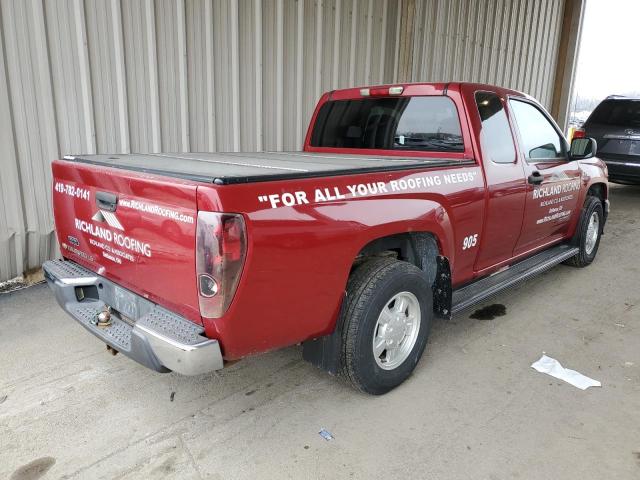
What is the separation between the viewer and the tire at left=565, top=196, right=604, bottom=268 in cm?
516

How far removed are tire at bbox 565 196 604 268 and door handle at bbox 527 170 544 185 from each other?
1.48 metres

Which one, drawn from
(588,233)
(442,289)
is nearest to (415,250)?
(442,289)

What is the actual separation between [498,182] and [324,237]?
1.79 m

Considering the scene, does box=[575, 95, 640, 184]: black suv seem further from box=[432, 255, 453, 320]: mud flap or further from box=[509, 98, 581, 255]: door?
box=[432, 255, 453, 320]: mud flap

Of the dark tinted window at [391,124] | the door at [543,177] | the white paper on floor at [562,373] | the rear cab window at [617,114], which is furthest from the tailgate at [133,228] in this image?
the rear cab window at [617,114]

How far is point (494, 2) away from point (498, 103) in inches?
300

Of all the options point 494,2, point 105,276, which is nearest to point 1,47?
point 105,276

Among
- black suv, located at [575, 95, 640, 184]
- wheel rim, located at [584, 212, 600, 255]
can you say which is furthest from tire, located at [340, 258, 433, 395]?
black suv, located at [575, 95, 640, 184]

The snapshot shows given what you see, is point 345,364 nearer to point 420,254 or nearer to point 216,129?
point 420,254

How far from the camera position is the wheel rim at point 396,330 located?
2824mm

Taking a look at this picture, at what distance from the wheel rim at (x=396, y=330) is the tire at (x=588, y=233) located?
3068 millimetres

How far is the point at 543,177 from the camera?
407 cm

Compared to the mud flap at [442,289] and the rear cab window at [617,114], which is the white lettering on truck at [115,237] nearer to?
the mud flap at [442,289]

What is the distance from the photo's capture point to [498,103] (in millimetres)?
3709
